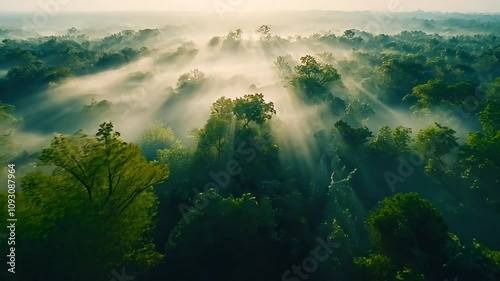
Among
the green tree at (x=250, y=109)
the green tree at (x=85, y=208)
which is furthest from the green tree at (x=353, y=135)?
the green tree at (x=85, y=208)

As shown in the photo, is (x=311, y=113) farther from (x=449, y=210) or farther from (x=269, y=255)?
(x=269, y=255)

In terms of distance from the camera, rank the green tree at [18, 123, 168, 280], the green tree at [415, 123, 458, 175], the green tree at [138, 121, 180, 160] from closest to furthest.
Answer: the green tree at [18, 123, 168, 280] → the green tree at [415, 123, 458, 175] → the green tree at [138, 121, 180, 160]

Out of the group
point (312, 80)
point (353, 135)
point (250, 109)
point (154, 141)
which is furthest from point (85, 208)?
point (312, 80)

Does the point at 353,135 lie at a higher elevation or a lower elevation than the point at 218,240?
higher

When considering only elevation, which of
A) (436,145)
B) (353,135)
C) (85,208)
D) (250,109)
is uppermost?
(250,109)

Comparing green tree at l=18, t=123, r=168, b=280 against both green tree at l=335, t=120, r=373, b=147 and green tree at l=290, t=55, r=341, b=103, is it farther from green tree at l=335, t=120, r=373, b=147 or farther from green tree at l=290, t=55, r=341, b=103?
green tree at l=290, t=55, r=341, b=103

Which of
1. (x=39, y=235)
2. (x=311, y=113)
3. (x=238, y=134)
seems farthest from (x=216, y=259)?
(x=311, y=113)

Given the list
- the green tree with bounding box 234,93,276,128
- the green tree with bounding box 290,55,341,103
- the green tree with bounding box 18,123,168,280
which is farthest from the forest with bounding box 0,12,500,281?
the green tree with bounding box 290,55,341,103

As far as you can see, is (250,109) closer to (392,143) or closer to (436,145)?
(392,143)

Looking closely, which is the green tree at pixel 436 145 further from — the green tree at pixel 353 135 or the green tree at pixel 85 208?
the green tree at pixel 85 208
